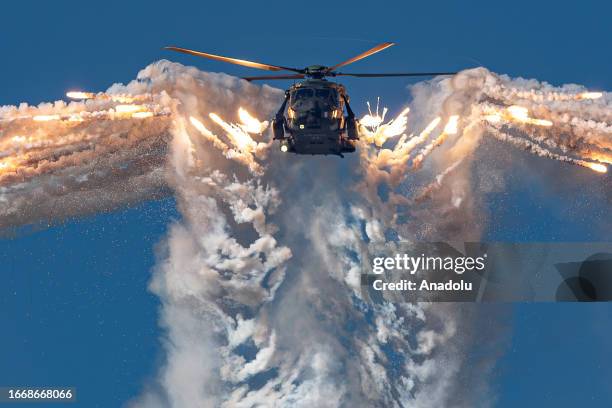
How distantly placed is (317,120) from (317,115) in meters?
0.23

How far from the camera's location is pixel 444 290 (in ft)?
189

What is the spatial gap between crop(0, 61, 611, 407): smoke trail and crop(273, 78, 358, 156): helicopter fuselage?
8.55m

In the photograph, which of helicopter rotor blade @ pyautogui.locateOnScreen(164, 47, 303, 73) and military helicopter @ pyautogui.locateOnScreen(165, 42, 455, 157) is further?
military helicopter @ pyautogui.locateOnScreen(165, 42, 455, 157)

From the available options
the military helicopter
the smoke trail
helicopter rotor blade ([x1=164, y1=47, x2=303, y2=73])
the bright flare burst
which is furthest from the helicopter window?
the bright flare burst

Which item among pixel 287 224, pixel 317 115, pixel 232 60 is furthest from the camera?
pixel 287 224

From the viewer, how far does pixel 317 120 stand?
43.3 metres

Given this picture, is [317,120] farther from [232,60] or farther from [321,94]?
[232,60]

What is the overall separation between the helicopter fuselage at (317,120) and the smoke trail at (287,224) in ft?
28.1

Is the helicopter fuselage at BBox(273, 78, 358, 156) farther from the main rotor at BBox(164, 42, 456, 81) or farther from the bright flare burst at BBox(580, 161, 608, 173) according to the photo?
the bright flare burst at BBox(580, 161, 608, 173)

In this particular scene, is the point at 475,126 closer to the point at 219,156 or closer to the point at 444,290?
the point at 444,290

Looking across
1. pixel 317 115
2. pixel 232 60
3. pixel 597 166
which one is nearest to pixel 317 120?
pixel 317 115

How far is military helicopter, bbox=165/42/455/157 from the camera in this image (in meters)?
43.3

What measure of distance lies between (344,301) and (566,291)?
56.2 ft

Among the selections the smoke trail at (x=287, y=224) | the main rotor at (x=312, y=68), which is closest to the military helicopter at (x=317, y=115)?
the main rotor at (x=312, y=68)
